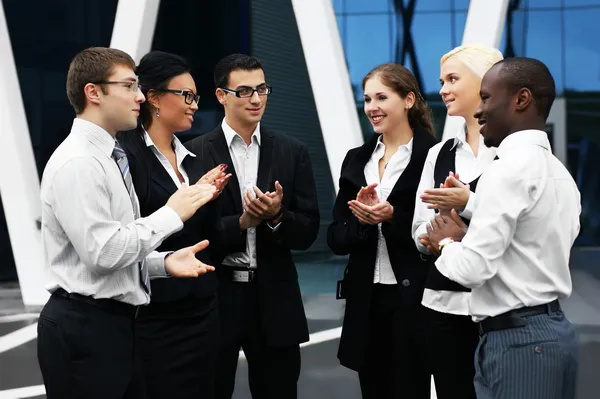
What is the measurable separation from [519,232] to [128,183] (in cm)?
131

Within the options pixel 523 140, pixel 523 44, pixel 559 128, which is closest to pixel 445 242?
pixel 523 140

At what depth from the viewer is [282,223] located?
3.45 m

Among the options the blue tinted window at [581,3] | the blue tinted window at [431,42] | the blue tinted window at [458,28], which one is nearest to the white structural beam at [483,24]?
the blue tinted window at [431,42]

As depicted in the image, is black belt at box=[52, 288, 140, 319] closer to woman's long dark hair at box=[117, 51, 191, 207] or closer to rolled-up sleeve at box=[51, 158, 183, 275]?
rolled-up sleeve at box=[51, 158, 183, 275]

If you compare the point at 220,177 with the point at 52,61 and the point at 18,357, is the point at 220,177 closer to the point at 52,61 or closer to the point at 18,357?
the point at 18,357

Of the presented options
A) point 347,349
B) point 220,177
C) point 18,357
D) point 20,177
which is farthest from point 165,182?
point 20,177

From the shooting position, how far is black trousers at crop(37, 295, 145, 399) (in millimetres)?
2418

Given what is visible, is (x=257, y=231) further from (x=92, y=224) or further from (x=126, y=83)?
(x=92, y=224)

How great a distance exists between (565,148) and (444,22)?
152 inches

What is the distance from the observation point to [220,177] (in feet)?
10.0

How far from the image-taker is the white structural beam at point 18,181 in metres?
7.66

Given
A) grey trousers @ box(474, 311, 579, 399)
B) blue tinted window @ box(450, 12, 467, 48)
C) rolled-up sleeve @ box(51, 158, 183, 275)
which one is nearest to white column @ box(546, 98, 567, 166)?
blue tinted window @ box(450, 12, 467, 48)

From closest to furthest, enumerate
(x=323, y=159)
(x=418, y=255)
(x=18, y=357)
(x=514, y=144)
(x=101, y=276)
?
1. (x=514, y=144)
2. (x=101, y=276)
3. (x=418, y=255)
4. (x=18, y=357)
5. (x=323, y=159)

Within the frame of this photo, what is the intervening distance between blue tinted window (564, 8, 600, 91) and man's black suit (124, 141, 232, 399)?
48.9 ft
